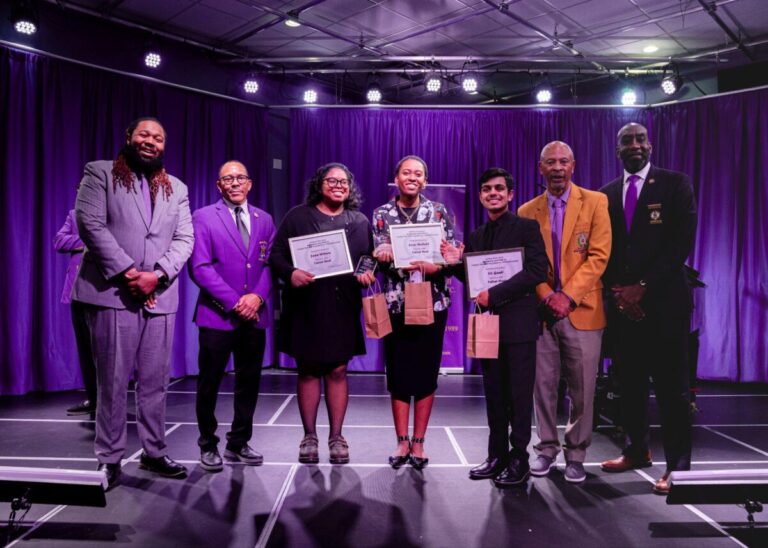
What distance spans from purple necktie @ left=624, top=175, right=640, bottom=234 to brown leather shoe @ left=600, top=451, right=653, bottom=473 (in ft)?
4.52

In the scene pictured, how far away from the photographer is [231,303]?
3084 mm

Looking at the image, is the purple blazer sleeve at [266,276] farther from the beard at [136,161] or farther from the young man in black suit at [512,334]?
the young man in black suit at [512,334]

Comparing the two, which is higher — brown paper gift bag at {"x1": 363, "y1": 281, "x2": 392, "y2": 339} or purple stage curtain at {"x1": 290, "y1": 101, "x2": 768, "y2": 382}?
purple stage curtain at {"x1": 290, "y1": 101, "x2": 768, "y2": 382}

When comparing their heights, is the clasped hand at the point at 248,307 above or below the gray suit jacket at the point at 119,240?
below

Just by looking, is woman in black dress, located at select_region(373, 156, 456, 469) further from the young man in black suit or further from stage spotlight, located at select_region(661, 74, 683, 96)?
stage spotlight, located at select_region(661, 74, 683, 96)

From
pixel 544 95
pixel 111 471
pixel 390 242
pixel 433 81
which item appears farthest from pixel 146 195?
pixel 544 95

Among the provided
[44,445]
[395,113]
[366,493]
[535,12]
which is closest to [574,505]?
[366,493]

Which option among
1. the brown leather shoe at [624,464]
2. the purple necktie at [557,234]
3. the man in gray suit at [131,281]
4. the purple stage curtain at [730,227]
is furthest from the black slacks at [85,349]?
the purple stage curtain at [730,227]

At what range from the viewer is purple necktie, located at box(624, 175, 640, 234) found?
3178 mm

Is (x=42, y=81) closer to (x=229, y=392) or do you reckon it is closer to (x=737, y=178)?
(x=229, y=392)

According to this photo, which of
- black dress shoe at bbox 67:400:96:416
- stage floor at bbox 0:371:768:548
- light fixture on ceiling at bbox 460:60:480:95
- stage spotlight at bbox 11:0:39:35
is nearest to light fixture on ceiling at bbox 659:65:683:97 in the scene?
light fixture on ceiling at bbox 460:60:480:95

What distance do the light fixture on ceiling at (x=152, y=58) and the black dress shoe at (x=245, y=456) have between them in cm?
486

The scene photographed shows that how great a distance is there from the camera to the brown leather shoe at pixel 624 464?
3229 mm

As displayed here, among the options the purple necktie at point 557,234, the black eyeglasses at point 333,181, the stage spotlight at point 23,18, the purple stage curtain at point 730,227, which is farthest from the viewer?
the purple stage curtain at point 730,227
